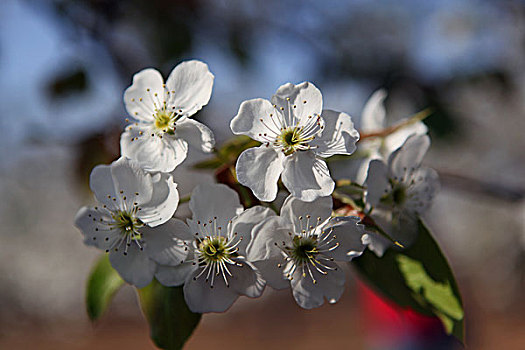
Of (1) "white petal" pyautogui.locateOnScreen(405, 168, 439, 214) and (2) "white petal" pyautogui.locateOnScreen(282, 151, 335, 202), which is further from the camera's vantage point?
(1) "white petal" pyautogui.locateOnScreen(405, 168, 439, 214)

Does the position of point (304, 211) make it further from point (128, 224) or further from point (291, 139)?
point (128, 224)

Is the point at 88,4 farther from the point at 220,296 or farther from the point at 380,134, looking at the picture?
the point at 220,296

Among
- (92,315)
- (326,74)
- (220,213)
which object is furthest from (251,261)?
(326,74)

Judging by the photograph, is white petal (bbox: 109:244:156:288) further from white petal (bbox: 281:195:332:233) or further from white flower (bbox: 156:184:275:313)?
white petal (bbox: 281:195:332:233)

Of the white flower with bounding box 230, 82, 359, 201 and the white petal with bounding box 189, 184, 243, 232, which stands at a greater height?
the white flower with bounding box 230, 82, 359, 201

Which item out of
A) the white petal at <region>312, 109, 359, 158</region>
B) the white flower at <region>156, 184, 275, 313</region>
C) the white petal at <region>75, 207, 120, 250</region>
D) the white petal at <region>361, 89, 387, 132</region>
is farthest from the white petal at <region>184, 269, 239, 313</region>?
the white petal at <region>361, 89, 387, 132</region>
